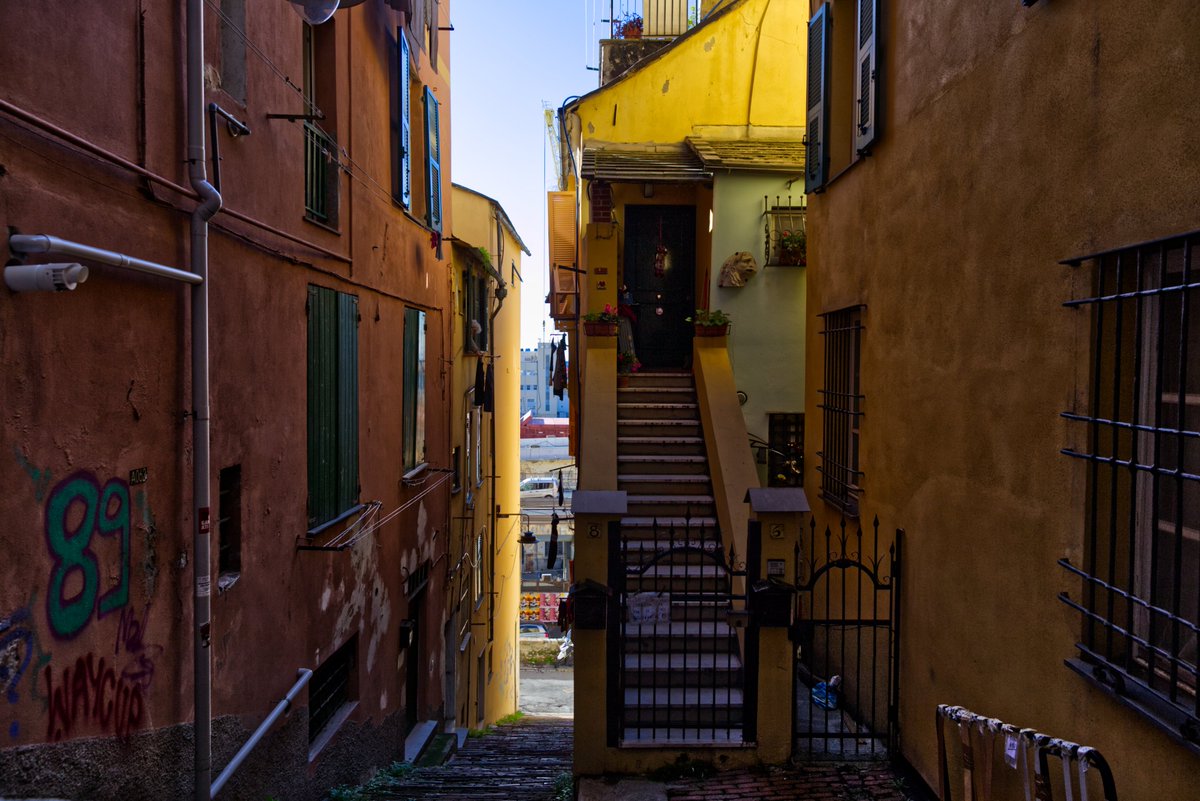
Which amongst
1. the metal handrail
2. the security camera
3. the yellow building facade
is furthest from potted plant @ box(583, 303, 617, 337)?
the security camera

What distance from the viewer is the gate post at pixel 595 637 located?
691 centimetres

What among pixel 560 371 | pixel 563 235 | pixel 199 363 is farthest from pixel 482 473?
pixel 199 363

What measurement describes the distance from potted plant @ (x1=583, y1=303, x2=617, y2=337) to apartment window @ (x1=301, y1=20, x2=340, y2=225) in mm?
4874

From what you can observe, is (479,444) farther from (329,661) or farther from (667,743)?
(667,743)

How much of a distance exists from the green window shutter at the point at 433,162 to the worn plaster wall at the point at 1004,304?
20.8 ft

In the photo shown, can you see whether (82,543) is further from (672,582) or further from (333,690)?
(672,582)

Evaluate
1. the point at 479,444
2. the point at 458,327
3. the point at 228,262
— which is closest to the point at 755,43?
the point at 458,327

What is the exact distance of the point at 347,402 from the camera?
829 cm

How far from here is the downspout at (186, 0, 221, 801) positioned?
5027 millimetres

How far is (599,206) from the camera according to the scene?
1295cm

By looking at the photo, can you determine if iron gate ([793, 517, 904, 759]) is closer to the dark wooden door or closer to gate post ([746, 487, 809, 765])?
gate post ([746, 487, 809, 765])

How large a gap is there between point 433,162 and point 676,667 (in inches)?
301

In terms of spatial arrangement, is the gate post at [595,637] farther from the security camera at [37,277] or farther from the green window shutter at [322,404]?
the security camera at [37,277]

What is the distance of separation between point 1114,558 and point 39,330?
5.00 m
